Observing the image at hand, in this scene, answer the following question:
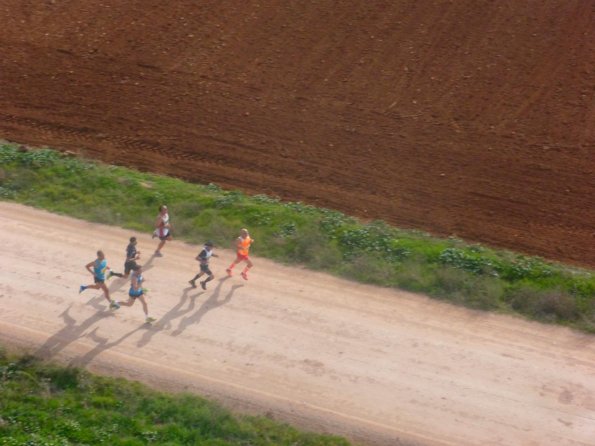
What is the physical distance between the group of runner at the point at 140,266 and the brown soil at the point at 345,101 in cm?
378

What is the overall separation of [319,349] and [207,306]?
2959 millimetres

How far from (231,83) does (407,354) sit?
1290 centimetres

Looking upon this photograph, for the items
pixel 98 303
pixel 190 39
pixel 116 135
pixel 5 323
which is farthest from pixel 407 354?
pixel 190 39

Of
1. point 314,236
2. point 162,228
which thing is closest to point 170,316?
point 162,228

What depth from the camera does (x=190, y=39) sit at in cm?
2891

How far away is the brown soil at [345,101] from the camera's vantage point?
22.8 metres

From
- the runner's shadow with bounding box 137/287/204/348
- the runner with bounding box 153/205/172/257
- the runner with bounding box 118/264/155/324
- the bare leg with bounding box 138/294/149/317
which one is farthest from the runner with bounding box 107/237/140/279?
the runner's shadow with bounding box 137/287/204/348

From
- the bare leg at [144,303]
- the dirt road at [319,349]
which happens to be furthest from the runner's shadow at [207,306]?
the bare leg at [144,303]

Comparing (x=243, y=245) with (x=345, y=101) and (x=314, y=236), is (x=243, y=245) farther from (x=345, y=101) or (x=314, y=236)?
(x=345, y=101)

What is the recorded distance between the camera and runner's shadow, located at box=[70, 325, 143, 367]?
17109 millimetres

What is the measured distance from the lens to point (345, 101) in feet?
85.4

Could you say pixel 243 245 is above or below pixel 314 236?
below

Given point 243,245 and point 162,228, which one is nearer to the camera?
point 243,245

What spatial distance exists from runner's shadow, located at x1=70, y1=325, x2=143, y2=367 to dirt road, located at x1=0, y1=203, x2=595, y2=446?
0.08ft
